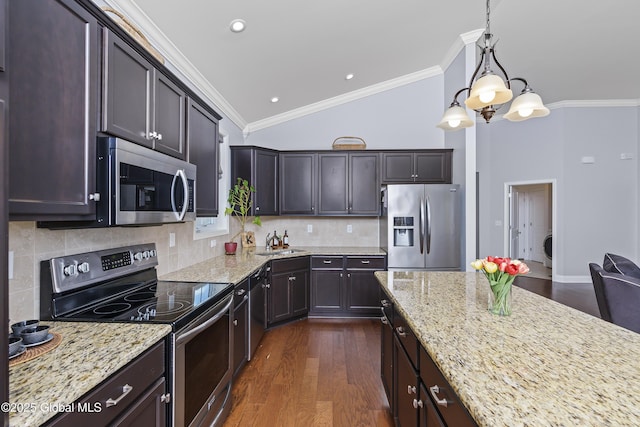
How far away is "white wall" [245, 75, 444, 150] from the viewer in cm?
457

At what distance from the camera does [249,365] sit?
8.95 ft

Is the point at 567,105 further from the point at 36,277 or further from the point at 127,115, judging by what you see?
the point at 36,277

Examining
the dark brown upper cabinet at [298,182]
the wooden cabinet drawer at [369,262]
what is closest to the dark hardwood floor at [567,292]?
the wooden cabinet drawer at [369,262]

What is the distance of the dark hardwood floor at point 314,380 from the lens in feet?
6.71

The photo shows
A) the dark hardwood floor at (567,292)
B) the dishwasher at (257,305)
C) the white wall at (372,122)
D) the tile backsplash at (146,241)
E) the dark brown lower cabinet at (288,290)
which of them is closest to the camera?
the tile backsplash at (146,241)

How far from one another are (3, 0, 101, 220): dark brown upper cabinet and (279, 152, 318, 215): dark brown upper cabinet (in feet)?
9.86

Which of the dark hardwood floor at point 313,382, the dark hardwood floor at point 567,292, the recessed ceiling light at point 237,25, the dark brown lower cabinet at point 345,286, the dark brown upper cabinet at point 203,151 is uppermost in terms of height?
the recessed ceiling light at point 237,25

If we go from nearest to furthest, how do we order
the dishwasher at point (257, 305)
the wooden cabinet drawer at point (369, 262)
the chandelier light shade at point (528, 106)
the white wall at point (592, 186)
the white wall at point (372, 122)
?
the chandelier light shade at point (528, 106)
the dishwasher at point (257, 305)
the wooden cabinet drawer at point (369, 262)
the white wall at point (372, 122)
the white wall at point (592, 186)

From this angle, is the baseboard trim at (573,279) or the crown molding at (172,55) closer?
the crown molding at (172,55)

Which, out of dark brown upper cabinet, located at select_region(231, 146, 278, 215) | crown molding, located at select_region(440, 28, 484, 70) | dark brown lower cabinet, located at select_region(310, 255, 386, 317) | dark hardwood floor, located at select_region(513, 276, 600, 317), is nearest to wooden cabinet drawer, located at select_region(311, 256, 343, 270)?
dark brown lower cabinet, located at select_region(310, 255, 386, 317)

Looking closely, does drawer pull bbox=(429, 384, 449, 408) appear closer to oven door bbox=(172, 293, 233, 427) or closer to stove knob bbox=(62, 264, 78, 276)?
oven door bbox=(172, 293, 233, 427)

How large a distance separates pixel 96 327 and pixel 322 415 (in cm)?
154

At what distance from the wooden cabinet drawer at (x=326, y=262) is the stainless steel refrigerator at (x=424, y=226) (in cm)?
65

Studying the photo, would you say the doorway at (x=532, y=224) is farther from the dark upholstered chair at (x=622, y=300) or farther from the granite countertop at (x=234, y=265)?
the dark upholstered chair at (x=622, y=300)
